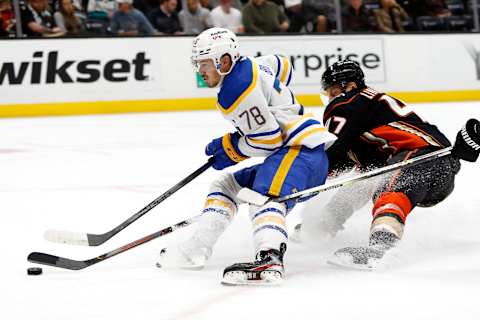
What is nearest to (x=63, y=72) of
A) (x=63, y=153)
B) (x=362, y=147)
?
(x=63, y=153)

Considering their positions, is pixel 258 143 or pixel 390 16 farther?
pixel 390 16

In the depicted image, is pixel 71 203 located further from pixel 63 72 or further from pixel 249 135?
pixel 63 72

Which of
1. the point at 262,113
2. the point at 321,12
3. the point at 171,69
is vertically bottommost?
the point at 171,69

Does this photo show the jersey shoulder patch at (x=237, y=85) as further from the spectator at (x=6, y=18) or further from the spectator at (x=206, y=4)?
the spectator at (x=206, y=4)

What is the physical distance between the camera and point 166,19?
8.97 meters

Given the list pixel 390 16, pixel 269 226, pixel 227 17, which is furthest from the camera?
pixel 390 16

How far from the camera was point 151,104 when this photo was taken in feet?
28.5

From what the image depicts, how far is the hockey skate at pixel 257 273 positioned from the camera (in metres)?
2.64

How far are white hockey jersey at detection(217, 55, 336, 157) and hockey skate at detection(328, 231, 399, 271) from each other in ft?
1.29

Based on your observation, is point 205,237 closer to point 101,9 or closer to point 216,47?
point 216,47

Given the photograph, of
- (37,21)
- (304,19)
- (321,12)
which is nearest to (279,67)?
(37,21)

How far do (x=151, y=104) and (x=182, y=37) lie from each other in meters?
0.82

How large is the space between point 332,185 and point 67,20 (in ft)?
20.3

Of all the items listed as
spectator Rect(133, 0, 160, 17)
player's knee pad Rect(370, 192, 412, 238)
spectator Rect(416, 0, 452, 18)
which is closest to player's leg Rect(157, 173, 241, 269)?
player's knee pad Rect(370, 192, 412, 238)
